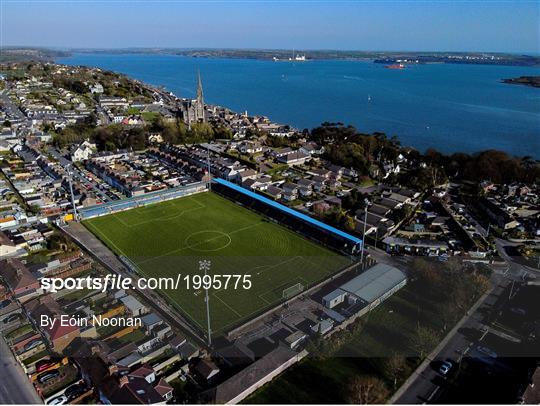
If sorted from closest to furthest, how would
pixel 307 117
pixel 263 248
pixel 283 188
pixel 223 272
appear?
pixel 223 272 → pixel 263 248 → pixel 283 188 → pixel 307 117

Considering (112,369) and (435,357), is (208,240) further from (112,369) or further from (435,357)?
(435,357)

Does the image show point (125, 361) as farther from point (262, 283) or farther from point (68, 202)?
point (68, 202)

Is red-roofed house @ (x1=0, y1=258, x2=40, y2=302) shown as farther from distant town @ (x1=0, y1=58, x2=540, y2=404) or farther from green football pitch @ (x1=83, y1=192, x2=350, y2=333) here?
green football pitch @ (x1=83, y1=192, x2=350, y2=333)

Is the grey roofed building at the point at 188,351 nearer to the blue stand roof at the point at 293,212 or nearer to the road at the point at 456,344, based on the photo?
the road at the point at 456,344

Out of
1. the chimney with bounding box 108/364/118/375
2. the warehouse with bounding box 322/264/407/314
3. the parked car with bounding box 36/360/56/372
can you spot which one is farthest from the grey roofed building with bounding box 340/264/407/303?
the parked car with bounding box 36/360/56/372

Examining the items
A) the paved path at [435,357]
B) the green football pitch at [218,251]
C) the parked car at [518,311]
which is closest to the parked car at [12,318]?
the green football pitch at [218,251]

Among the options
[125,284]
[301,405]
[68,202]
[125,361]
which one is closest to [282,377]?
[301,405]
